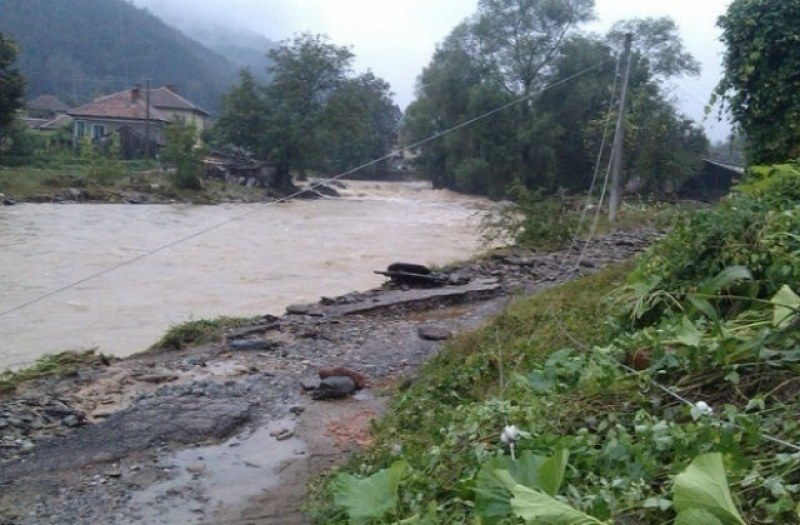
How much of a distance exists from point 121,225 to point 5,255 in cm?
601

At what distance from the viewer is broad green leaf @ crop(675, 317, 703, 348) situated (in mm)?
2963

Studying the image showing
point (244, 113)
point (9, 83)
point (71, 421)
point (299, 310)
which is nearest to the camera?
point (71, 421)

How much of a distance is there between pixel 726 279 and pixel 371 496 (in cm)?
183

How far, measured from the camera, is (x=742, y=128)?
1055 centimetres

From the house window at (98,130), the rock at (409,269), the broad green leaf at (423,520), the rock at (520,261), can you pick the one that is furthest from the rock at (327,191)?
the broad green leaf at (423,520)

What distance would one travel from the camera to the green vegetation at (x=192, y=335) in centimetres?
857

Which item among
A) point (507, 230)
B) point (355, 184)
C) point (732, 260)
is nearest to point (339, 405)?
point (732, 260)

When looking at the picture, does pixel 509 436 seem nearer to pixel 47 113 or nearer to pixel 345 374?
pixel 345 374

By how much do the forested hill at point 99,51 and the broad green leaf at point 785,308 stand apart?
221 ft

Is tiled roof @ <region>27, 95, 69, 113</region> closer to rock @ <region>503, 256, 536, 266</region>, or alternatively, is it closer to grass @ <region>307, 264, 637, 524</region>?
rock @ <region>503, 256, 536, 266</region>

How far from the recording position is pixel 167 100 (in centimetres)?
5231

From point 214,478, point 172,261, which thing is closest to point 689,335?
point 214,478

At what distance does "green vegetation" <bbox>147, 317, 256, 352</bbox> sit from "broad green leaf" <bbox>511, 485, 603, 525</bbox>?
22.5 ft

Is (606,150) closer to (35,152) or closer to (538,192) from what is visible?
(538,192)
